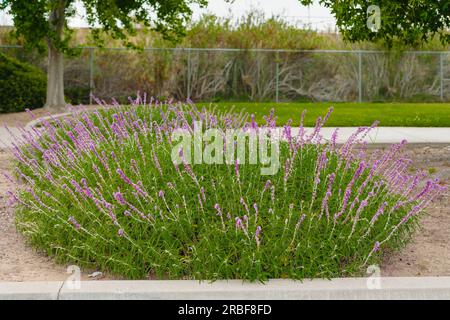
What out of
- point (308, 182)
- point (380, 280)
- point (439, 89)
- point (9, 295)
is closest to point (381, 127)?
point (308, 182)

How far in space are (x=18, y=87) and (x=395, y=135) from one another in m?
10.9

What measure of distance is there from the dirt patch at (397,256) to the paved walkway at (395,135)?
4.26 metres

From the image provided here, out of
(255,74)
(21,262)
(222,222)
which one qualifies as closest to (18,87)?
(255,74)

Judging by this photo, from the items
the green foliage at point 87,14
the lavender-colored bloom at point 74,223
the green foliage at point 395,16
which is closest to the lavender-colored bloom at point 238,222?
the lavender-colored bloom at point 74,223

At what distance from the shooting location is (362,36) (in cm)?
888

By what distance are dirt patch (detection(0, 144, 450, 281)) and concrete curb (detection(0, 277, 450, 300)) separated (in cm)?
51

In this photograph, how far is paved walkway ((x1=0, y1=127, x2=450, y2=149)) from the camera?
429 inches

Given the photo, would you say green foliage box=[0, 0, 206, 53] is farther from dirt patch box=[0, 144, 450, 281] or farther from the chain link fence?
dirt patch box=[0, 144, 450, 281]

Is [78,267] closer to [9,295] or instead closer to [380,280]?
[9,295]

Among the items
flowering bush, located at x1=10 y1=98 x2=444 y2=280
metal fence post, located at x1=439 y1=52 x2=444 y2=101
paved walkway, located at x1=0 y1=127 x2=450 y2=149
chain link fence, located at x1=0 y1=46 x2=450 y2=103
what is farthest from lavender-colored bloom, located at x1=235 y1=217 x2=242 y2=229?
metal fence post, located at x1=439 y1=52 x2=444 y2=101

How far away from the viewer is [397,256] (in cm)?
504

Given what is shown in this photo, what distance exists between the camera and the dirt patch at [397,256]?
15.3 feet

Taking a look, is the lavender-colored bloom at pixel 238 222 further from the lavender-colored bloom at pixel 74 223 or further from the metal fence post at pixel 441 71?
the metal fence post at pixel 441 71

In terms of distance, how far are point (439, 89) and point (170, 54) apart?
392 inches
